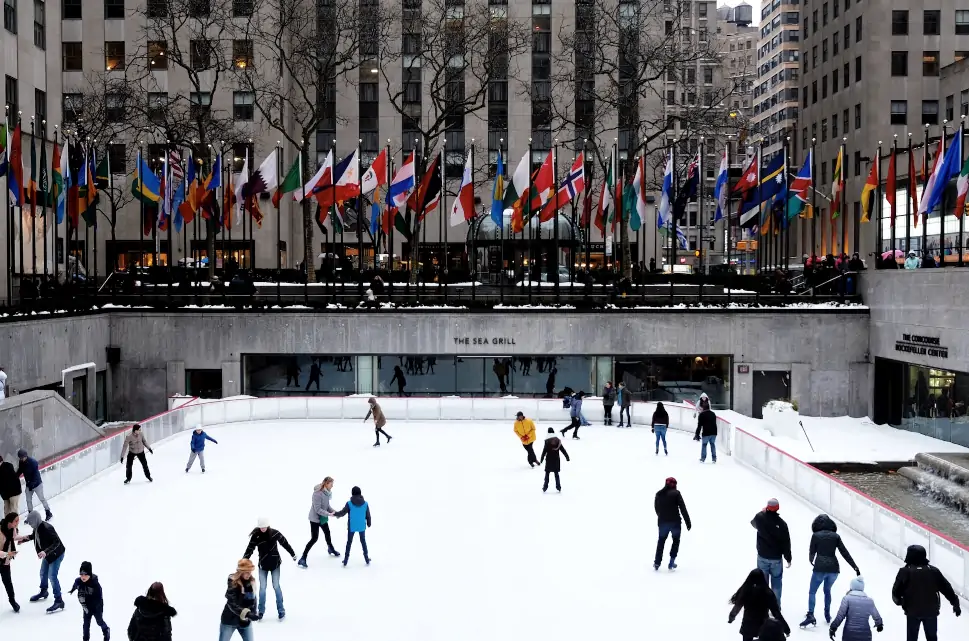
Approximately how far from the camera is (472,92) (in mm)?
60219

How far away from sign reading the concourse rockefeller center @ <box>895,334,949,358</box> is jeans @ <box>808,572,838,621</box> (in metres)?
18.4

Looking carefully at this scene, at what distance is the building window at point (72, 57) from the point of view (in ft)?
185

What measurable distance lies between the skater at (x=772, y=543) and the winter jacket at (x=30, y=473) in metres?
11.3

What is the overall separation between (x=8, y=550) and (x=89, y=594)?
2.08m

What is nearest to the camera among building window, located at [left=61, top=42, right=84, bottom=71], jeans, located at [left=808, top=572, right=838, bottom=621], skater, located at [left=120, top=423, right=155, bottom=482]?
jeans, located at [left=808, top=572, right=838, bottom=621]

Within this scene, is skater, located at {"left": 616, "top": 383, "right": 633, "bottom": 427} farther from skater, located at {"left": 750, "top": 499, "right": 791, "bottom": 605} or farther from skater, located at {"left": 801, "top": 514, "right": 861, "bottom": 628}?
skater, located at {"left": 801, "top": 514, "right": 861, "bottom": 628}

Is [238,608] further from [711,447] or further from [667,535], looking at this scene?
[711,447]

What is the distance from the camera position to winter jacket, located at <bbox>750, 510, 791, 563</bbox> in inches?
420

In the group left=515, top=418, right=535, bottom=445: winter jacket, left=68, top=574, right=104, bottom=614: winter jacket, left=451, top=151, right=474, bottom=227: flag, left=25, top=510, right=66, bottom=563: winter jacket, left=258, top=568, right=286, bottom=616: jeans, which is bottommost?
left=258, top=568, right=286, bottom=616: jeans

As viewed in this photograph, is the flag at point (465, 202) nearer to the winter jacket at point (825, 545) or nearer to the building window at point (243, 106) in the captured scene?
the winter jacket at point (825, 545)

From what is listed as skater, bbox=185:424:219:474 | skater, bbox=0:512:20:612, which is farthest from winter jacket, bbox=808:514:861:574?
skater, bbox=185:424:219:474

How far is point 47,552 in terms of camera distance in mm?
10820

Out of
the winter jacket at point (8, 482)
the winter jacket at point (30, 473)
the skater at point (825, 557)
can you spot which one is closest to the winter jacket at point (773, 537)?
the skater at point (825, 557)

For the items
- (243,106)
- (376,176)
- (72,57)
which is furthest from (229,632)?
(72,57)
